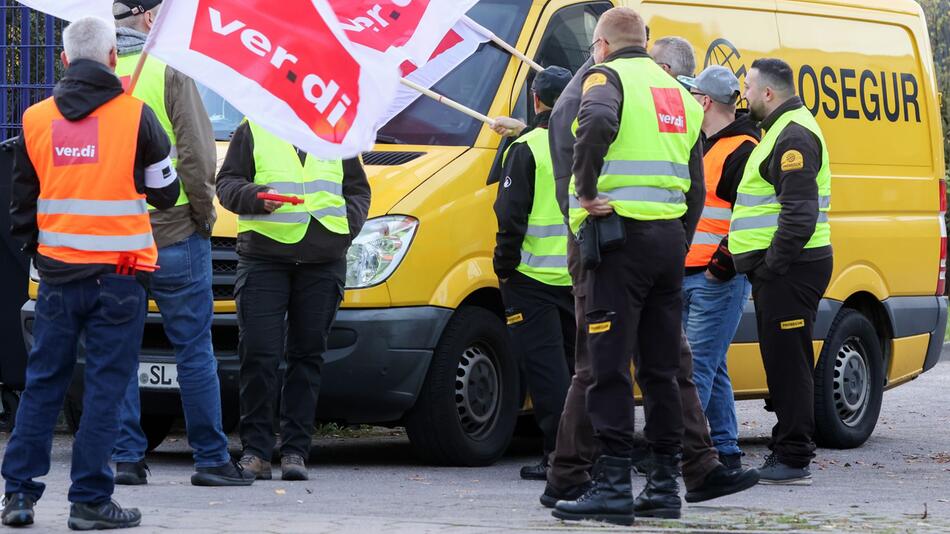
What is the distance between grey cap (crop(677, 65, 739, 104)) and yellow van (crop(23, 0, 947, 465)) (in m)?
0.84

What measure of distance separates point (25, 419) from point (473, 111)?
3.02 metres

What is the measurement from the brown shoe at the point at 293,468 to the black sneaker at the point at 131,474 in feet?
1.96

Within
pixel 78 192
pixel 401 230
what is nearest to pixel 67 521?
pixel 78 192

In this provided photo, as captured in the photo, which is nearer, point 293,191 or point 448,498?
point 448,498

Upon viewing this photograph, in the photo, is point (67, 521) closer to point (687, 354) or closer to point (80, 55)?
point (80, 55)

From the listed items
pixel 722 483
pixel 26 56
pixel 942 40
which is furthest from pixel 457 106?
pixel 942 40

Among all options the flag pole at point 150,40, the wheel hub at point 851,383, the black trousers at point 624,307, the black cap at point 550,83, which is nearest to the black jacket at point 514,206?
the black cap at point 550,83

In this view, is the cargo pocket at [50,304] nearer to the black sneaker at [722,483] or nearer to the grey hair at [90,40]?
the grey hair at [90,40]

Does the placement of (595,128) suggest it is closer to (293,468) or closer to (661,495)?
(661,495)

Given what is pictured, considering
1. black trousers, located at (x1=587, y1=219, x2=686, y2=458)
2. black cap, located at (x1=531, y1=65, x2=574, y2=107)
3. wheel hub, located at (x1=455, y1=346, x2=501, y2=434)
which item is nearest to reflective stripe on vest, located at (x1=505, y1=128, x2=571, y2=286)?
black cap, located at (x1=531, y1=65, x2=574, y2=107)

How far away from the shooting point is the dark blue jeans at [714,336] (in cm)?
848

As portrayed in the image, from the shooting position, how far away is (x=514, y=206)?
26.8 feet

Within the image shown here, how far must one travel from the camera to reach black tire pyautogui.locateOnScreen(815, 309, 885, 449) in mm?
10422

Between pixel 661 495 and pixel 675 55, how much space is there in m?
2.51
